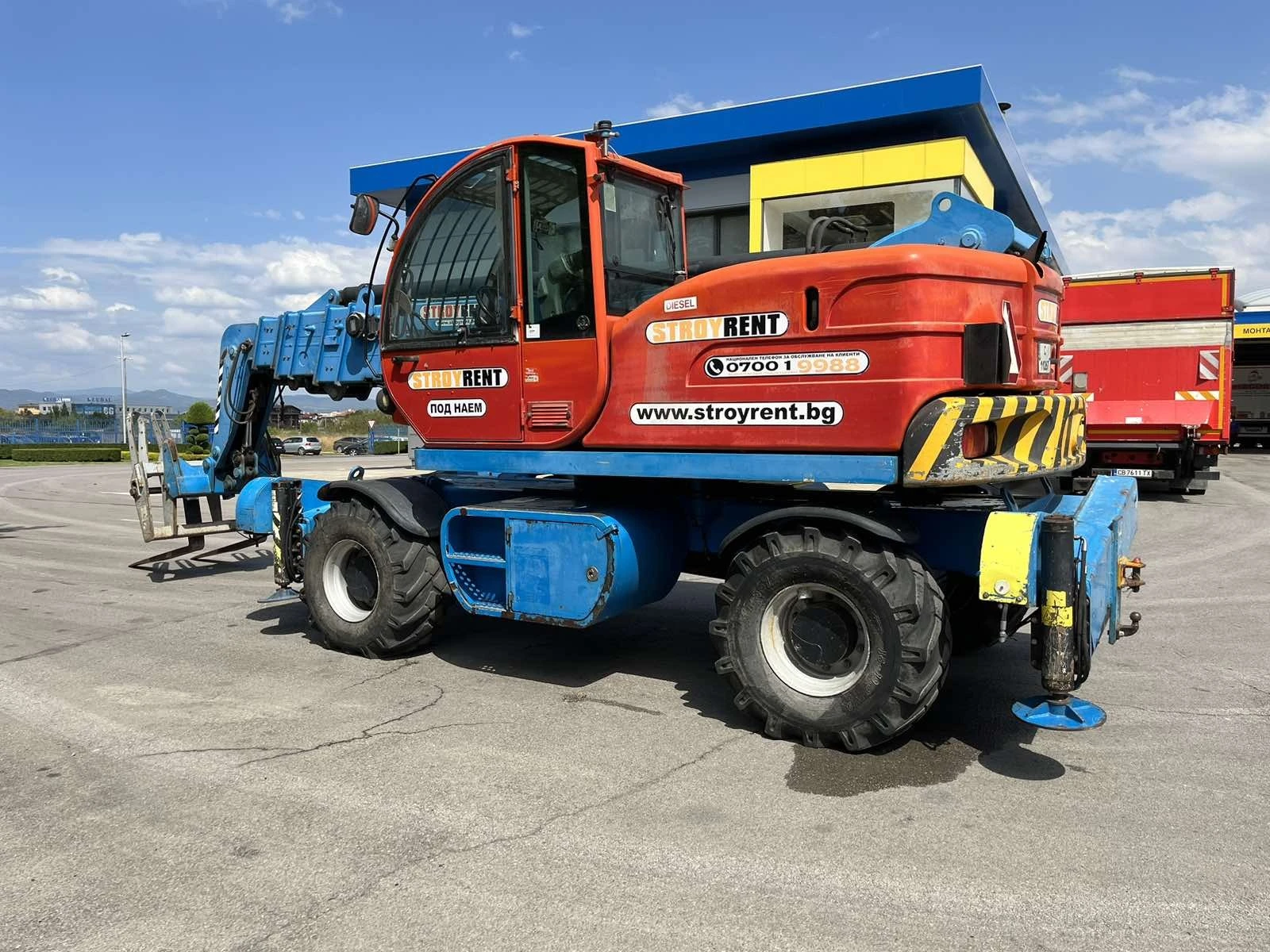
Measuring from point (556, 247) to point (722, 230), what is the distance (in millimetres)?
16011

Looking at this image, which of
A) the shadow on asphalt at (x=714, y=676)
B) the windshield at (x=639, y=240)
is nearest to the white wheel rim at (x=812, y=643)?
the shadow on asphalt at (x=714, y=676)

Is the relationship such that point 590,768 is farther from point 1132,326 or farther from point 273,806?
point 1132,326

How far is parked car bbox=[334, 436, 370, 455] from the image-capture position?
5369 centimetres

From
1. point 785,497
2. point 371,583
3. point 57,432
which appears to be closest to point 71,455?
point 57,432

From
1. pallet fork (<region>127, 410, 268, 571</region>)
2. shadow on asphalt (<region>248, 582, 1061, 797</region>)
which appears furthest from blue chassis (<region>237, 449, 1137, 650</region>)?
pallet fork (<region>127, 410, 268, 571</region>)

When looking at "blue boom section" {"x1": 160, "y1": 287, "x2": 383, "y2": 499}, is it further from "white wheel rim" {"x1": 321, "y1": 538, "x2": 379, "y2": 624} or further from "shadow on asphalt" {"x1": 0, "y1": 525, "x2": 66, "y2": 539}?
"shadow on asphalt" {"x1": 0, "y1": 525, "x2": 66, "y2": 539}

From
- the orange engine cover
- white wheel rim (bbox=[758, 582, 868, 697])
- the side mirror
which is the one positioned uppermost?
the side mirror

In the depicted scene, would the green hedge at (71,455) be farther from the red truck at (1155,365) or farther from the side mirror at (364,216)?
the side mirror at (364,216)

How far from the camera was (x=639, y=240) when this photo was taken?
19.4ft

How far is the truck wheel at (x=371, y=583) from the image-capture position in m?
6.19

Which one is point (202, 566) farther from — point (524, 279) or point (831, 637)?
point (831, 637)

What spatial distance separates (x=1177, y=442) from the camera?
15.2 metres

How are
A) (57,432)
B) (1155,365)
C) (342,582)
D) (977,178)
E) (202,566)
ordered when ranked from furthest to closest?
(57,432) → (977,178) → (1155,365) → (202,566) → (342,582)

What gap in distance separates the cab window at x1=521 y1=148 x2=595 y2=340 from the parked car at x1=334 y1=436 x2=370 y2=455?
1902 inches
